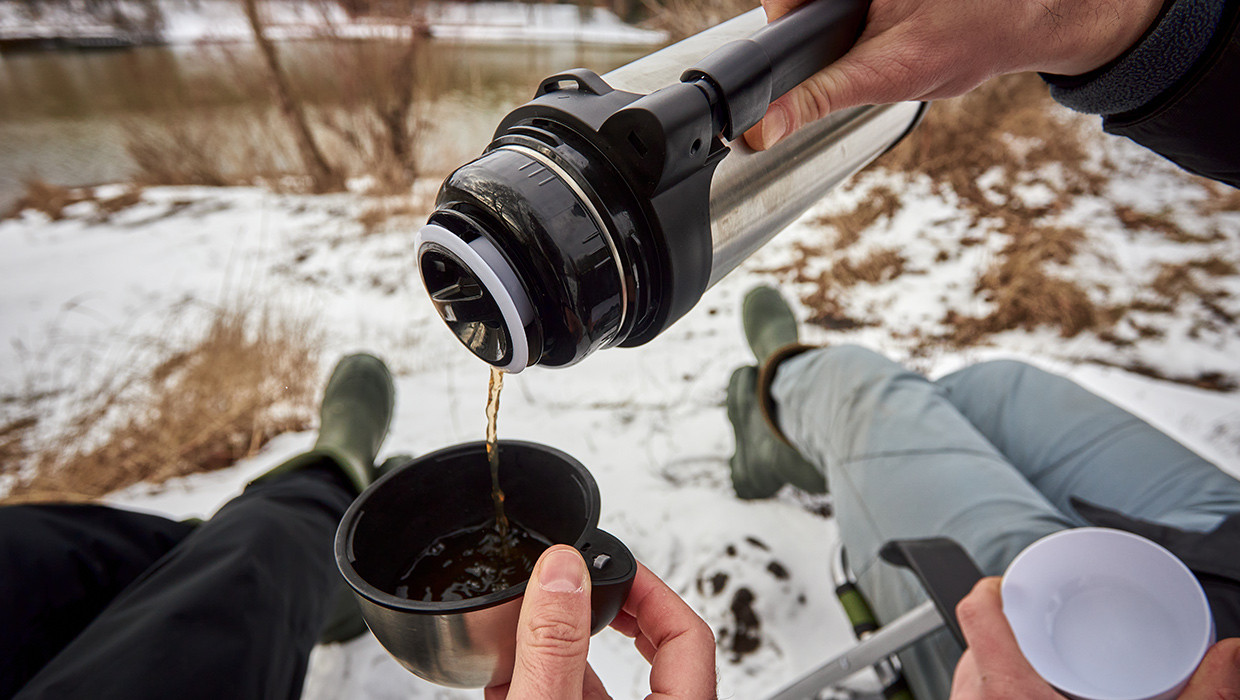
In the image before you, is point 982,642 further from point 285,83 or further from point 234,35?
point 234,35

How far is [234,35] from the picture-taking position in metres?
4.14

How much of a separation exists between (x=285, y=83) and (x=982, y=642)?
14.3ft

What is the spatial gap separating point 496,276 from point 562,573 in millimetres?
217

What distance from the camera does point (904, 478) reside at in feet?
3.42

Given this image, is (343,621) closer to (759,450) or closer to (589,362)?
(759,450)

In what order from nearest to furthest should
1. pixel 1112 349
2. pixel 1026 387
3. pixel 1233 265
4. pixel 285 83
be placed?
pixel 1026 387
pixel 1112 349
pixel 1233 265
pixel 285 83

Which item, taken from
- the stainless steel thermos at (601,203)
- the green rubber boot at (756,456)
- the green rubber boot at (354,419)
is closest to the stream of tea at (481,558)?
the stainless steel thermos at (601,203)

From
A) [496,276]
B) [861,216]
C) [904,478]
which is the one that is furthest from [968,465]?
[861,216]

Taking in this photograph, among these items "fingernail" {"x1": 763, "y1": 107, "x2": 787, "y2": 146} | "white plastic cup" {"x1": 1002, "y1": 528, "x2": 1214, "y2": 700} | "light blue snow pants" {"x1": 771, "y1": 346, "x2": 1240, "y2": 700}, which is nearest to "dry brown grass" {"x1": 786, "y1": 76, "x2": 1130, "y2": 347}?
"light blue snow pants" {"x1": 771, "y1": 346, "x2": 1240, "y2": 700}

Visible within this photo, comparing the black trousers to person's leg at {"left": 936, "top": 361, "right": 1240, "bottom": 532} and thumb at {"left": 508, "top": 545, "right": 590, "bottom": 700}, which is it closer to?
thumb at {"left": 508, "top": 545, "right": 590, "bottom": 700}

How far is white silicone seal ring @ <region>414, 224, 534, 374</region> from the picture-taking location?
424 mm

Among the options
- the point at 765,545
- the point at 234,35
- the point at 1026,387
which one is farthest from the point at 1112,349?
the point at 234,35

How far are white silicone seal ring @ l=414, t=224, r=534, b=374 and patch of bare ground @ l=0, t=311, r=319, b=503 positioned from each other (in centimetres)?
168

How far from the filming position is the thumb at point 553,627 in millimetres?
445
